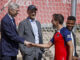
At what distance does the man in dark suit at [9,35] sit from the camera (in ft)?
17.0

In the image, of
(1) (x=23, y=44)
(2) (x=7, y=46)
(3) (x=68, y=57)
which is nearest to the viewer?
(3) (x=68, y=57)

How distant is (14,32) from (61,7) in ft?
10.2

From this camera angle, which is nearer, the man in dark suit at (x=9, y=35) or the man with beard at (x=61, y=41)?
the man with beard at (x=61, y=41)

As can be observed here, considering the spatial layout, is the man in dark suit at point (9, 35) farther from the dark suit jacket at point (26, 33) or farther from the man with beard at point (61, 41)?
the man with beard at point (61, 41)

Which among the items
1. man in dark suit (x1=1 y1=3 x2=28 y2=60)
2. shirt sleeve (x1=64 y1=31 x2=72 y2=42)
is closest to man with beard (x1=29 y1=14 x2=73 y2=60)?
shirt sleeve (x1=64 y1=31 x2=72 y2=42)

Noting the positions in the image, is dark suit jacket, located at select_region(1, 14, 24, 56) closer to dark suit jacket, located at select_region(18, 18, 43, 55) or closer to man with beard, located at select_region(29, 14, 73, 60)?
dark suit jacket, located at select_region(18, 18, 43, 55)

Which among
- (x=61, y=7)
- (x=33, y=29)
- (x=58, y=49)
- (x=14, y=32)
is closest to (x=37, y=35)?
(x=33, y=29)

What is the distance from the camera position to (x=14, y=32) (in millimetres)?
5297

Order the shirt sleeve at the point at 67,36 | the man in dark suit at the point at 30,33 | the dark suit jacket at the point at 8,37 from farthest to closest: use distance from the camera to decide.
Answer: the man in dark suit at the point at 30,33 → the dark suit jacket at the point at 8,37 → the shirt sleeve at the point at 67,36

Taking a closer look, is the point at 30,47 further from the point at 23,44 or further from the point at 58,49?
the point at 58,49

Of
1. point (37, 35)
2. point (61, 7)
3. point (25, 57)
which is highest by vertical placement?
point (61, 7)

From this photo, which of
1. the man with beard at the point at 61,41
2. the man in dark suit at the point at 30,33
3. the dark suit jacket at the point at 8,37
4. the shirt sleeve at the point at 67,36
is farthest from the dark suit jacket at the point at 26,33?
the shirt sleeve at the point at 67,36

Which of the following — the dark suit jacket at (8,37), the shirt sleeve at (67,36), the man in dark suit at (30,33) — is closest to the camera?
the shirt sleeve at (67,36)

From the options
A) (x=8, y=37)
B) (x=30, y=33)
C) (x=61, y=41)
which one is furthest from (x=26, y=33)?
(x=61, y=41)
